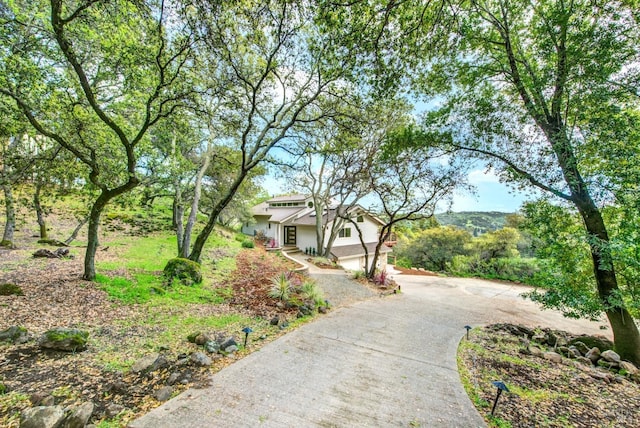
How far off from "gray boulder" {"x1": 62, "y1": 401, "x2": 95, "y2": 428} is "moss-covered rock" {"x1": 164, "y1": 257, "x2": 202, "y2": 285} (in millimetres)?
5554

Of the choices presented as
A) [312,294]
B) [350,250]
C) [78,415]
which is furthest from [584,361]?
[350,250]

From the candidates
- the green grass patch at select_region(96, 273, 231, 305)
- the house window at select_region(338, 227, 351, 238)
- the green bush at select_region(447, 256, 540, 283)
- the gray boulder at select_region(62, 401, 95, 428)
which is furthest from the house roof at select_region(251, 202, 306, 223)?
the gray boulder at select_region(62, 401, 95, 428)

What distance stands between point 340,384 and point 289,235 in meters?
18.9

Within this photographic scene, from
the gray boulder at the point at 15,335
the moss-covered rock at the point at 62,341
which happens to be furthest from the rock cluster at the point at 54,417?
the gray boulder at the point at 15,335

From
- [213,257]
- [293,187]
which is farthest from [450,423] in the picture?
[293,187]

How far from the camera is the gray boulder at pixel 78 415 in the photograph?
2.56 metres

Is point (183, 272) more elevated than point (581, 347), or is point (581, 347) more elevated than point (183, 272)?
point (183, 272)

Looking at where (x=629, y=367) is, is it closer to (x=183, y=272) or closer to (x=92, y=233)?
(x=183, y=272)

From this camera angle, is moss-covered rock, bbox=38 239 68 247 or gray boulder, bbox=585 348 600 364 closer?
gray boulder, bbox=585 348 600 364

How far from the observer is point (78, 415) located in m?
2.63

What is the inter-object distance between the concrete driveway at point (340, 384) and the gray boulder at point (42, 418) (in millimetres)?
697

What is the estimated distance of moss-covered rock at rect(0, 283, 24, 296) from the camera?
18.4 feet

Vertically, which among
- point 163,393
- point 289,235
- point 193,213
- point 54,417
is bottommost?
point 163,393

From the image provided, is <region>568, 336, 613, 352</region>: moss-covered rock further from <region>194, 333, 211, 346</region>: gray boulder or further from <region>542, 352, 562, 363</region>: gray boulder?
<region>194, 333, 211, 346</region>: gray boulder
